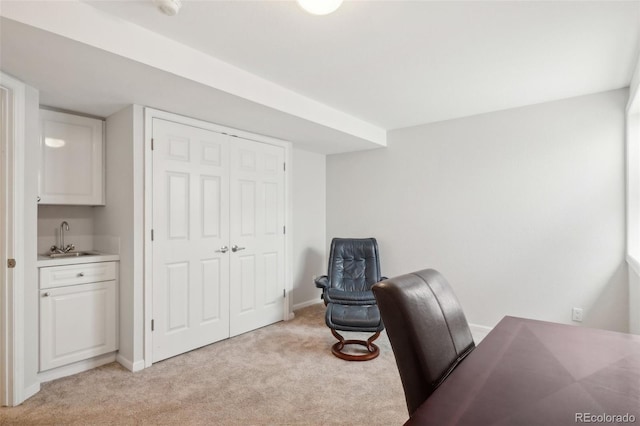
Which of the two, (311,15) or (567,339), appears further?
(311,15)

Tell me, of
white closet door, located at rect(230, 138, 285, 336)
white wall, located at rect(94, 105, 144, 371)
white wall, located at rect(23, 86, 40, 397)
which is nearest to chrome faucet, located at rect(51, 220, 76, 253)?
white wall, located at rect(94, 105, 144, 371)

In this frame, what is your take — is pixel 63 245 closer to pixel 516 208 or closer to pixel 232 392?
pixel 232 392

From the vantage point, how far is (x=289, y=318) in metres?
4.02

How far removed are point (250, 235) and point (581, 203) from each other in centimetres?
330

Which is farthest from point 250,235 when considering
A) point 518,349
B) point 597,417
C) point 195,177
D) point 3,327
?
point 597,417

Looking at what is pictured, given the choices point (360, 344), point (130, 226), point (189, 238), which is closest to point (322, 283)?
point (360, 344)

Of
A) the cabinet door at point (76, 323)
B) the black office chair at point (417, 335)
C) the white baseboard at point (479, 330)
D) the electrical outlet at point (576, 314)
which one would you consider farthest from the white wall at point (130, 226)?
the electrical outlet at point (576, 314)

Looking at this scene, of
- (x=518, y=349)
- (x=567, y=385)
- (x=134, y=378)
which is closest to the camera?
(x=567, y=385)

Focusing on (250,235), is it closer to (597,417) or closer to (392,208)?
(392,208)

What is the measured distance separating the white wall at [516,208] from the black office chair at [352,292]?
453mm

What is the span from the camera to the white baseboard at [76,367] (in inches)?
97.6

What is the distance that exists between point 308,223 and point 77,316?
2822 mm

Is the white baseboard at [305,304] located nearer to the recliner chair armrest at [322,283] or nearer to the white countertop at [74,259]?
the recliner chair armrest at [322,283]

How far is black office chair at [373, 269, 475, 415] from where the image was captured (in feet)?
3.28
